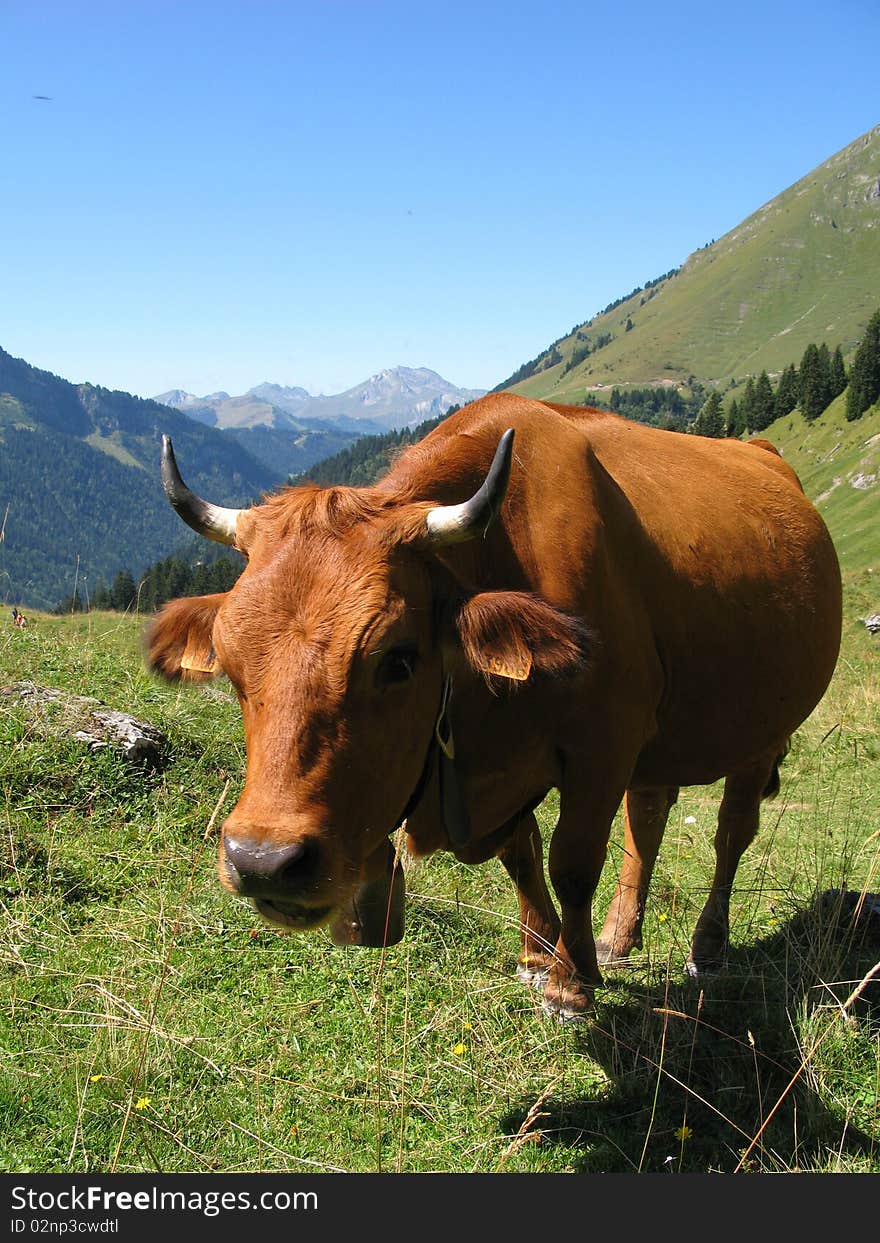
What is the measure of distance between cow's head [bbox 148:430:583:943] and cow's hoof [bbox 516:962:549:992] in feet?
5.95

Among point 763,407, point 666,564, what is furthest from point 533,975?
point 763,407

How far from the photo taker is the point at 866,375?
114062 mm

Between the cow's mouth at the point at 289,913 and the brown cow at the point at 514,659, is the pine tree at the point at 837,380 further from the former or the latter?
the cow's mouth at the point at 289,913

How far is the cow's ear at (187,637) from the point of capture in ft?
13.9

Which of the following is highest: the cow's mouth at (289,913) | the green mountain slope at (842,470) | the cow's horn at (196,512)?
the cow's horn at (196,512)

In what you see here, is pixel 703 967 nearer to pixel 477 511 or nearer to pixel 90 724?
pixel 477 511

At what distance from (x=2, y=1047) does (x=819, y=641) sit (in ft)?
18.6

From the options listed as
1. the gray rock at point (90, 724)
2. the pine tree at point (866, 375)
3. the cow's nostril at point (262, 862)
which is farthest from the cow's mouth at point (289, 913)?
the pine tree at point (866, 375)

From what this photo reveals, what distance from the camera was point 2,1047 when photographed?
4.69 metres

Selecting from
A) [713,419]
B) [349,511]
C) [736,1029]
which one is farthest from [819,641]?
[713,419]

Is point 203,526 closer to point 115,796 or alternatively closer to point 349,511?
point 349,511

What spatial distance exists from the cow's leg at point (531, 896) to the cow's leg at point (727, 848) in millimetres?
1004

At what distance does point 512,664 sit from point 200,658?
1.48 meters

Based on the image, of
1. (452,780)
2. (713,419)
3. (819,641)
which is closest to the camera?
(452,780)
